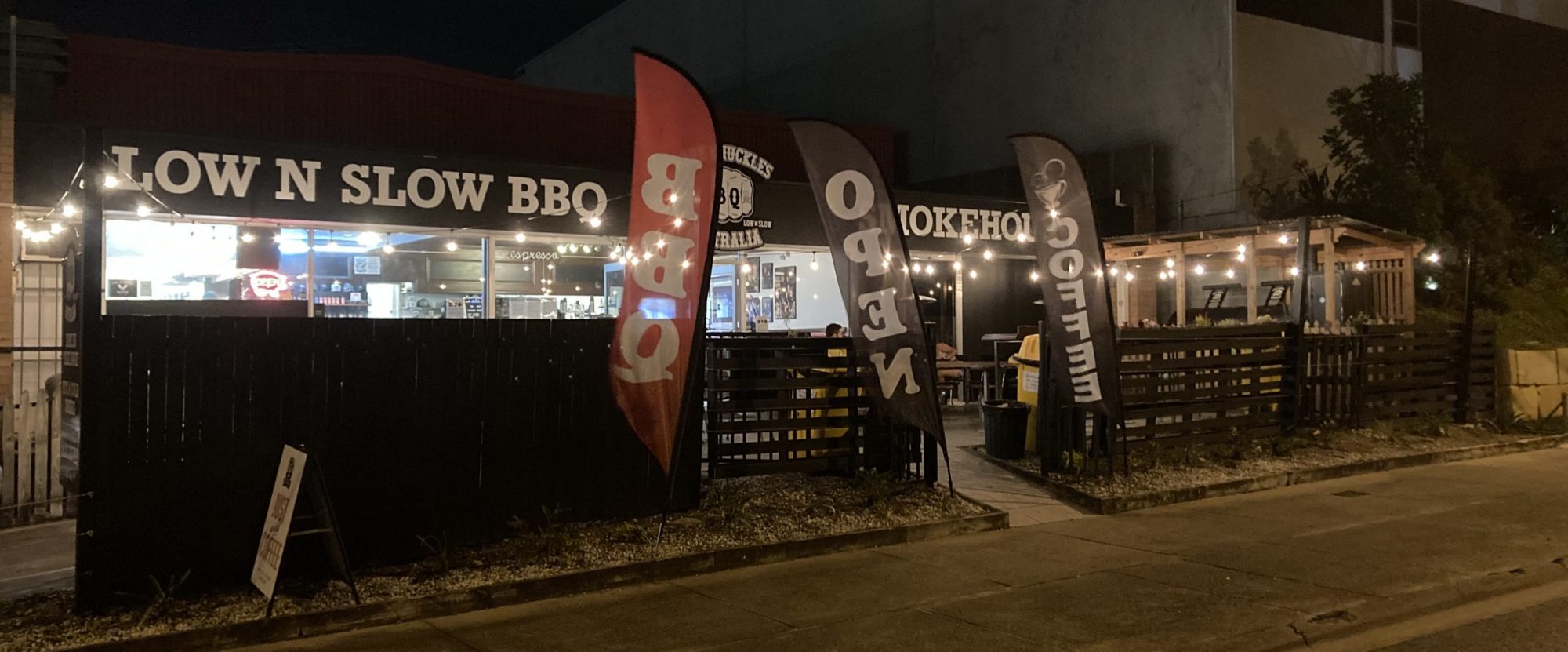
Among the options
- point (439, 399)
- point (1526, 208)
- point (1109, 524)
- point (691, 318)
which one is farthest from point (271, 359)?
point (1526, 208)

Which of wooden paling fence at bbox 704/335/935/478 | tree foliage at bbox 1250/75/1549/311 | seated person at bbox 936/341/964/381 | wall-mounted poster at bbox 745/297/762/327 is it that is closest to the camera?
wooden paling fence at bbox 704/335/935/478

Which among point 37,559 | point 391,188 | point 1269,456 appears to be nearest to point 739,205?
point 391,188

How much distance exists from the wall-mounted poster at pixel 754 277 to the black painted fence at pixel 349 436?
9.39m

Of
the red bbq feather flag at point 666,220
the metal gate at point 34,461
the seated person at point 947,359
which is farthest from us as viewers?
the seated person at point 947,359

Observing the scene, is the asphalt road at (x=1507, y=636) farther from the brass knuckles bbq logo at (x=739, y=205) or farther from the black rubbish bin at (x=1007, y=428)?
the brass knuckles bbq logo at (x=739, y=205)

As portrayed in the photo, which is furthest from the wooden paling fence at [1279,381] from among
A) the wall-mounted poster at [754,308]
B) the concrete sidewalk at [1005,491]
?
the wall-mounted poster at [754,308]

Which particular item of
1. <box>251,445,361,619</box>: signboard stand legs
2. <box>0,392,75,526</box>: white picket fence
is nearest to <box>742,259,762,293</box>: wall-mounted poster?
<box>0,392,75,526</box>: white picket fence

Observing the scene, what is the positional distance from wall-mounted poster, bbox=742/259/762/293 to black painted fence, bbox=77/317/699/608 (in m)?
9.39

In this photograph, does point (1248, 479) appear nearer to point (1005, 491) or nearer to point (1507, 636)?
point (1005, 491)

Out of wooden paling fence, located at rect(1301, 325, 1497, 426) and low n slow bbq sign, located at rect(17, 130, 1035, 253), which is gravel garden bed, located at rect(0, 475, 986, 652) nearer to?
low n slow bbq sign, located at rect(17, 130, 1035, 253)

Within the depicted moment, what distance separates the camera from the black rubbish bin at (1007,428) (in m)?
11.6

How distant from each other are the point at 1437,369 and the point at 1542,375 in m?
2.60

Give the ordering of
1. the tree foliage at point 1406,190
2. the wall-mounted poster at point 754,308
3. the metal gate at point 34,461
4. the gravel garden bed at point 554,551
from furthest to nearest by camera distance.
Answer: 1. the tree foliage at point 1406,190
2. the wall-mounted poster at point 754,308
3. the metal gate at point 34,461
4. the gravel garden bed at point 554,551

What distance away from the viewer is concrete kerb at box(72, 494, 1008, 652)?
602 centimetres
